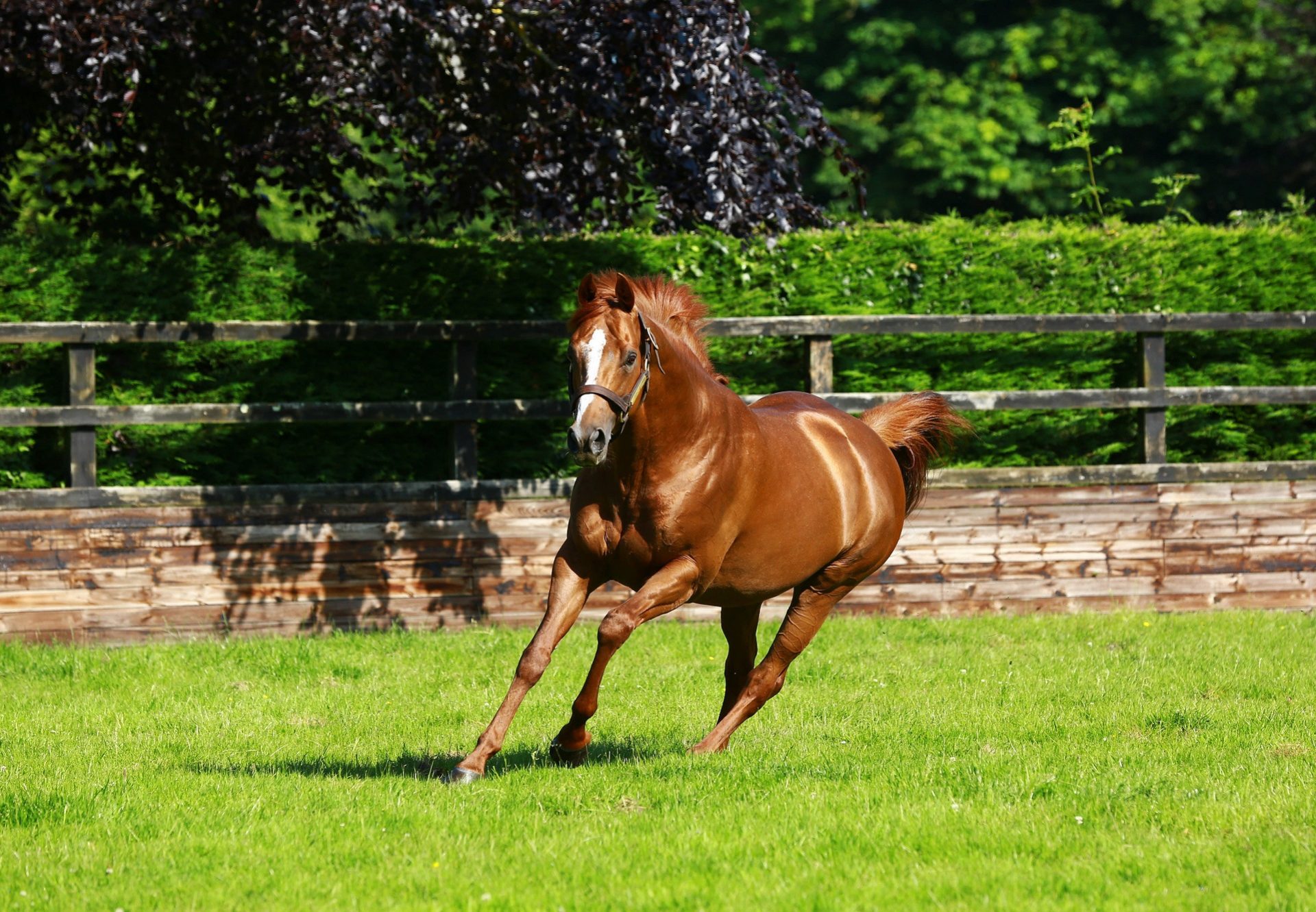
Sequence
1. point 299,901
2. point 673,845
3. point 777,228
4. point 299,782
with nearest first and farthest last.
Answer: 1. point 299,901
2. point 673,845
3. point 299,782
4. point 777,228

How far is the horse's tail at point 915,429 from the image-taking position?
8102 millimetres

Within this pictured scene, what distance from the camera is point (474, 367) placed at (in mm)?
10383

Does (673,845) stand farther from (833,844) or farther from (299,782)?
(299,782)

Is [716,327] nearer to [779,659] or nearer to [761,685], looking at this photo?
[779,659]

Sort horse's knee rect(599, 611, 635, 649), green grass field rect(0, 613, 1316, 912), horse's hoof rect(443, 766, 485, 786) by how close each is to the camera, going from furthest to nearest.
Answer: horse's knee rect(599, 611, 635, 649)
horse's hoof rect(443, 766, 485, 786)
green grass field rect(0, 613, 1316, 912)

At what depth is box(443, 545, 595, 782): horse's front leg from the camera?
226 inches

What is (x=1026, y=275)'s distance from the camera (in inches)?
448

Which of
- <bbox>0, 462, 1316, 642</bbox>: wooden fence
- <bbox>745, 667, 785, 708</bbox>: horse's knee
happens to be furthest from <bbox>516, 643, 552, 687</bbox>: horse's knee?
<bbox>0, 462, 1316, 642</bbox>: wooden fence

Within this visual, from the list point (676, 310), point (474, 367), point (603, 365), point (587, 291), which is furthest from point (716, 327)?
point (603, 365)

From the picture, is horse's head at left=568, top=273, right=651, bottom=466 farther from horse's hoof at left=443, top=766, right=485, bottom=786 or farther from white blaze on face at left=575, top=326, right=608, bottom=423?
horse's hoof at left=443, top=766, right=485, bottom=786

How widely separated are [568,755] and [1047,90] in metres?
24.9

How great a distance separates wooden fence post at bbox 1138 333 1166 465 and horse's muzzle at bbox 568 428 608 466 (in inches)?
278

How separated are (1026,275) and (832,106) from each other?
1959 centimetres

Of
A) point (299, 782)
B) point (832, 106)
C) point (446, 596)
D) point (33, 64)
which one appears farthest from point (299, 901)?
point (832, 106)
